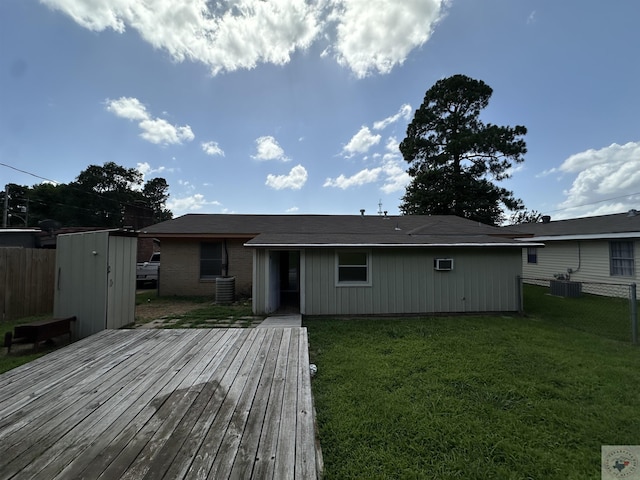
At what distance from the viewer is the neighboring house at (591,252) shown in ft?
32.8

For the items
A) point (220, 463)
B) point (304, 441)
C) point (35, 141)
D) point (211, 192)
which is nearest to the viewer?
point (220, 463)

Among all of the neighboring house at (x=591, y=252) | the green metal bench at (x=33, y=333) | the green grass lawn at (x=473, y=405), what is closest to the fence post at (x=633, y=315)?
the green grass lawn at (x=473, y=405)

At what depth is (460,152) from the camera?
68.8ft

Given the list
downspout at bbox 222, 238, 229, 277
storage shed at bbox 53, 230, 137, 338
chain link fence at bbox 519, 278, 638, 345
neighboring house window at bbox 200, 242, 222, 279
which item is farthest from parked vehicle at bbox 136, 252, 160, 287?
chain link fence at bbox 519, 278, 638, 345

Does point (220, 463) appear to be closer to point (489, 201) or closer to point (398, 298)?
point (398, 298)

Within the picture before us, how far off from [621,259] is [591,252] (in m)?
0.98

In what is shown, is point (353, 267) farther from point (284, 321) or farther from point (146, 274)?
point (146, 274)

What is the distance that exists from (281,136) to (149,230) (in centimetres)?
782

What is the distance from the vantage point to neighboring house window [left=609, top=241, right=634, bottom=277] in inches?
392

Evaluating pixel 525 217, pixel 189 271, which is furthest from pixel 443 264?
pixel 525 217

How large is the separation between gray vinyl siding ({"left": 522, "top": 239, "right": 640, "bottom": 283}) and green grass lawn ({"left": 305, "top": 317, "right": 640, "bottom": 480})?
8063 millimetres

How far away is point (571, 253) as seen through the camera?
11.9 metres

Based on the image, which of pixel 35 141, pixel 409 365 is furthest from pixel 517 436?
pixel 35 141

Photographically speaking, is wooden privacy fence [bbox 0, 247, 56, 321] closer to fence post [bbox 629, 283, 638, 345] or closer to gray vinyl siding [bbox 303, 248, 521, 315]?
gray vinyl siding [bbox 303, 248, 521, 315]
